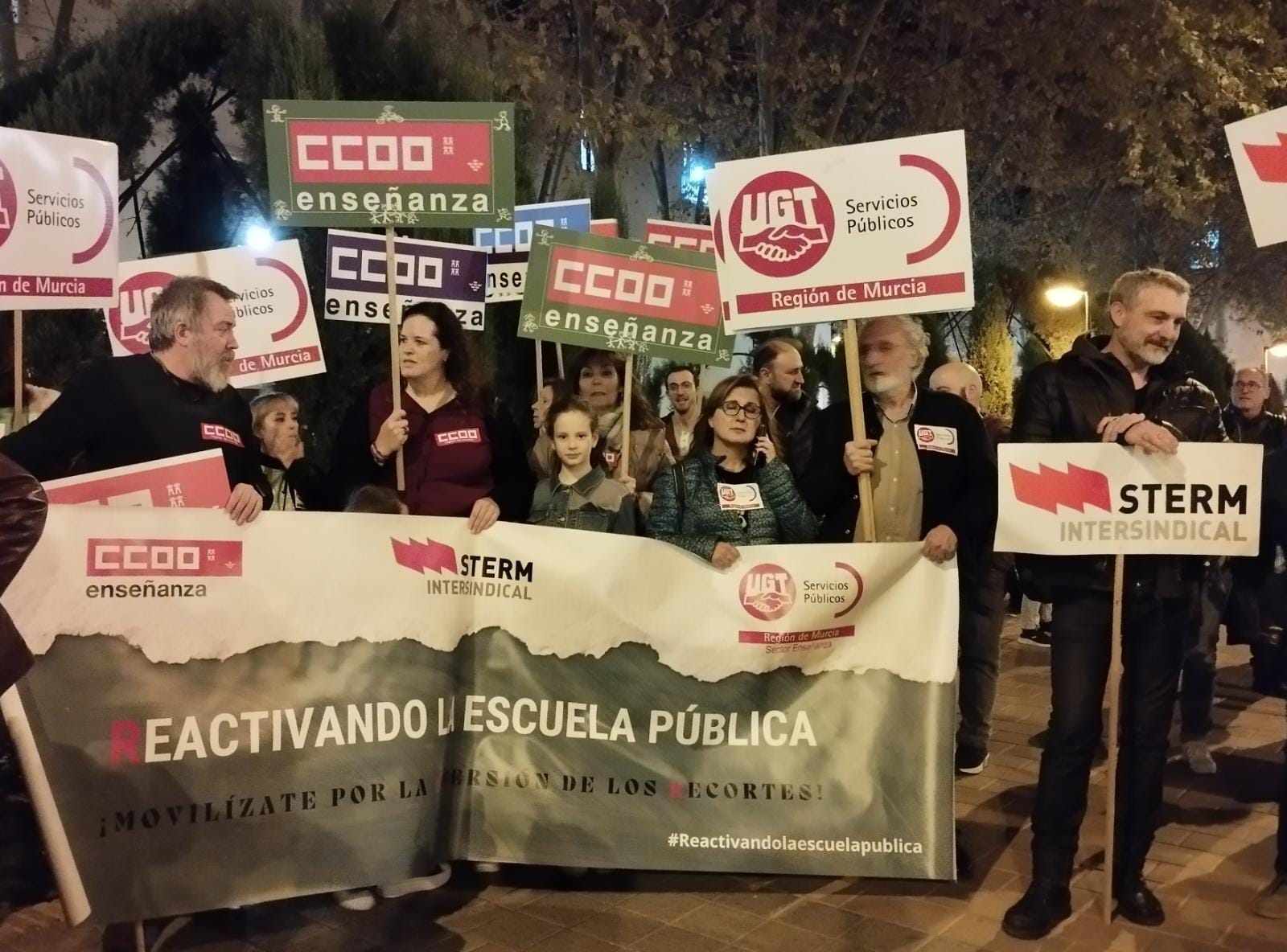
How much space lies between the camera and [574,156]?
13188 mm

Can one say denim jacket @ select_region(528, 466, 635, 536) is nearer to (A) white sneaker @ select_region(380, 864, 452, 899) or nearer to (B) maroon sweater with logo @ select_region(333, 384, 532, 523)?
(B) maroon sweater with logo @ select_region(333, 384, 532, 523)

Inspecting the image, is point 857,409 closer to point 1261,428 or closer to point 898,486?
point 898,486

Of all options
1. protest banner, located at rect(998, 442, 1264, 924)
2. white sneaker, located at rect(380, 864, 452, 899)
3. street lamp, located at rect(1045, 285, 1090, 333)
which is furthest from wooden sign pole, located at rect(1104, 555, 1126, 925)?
street lamp, located at rect(1045, 285, 1090, 333)

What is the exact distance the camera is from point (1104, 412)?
368 cm

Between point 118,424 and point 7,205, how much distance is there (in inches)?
50.1

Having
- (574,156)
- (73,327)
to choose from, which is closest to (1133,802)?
(73,327)

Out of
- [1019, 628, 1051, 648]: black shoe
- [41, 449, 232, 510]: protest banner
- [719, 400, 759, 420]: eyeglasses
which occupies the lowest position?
[1019, 628, 1051, 648]: black shoe

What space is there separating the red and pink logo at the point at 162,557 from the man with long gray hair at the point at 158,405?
0.70 feet

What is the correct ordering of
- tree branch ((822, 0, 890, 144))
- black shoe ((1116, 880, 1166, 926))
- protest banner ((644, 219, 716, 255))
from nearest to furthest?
black shoe ((1116, 880, 1166, 926)) < protest banner ((644, 219, 716, 255)) < tree branch ((822, 0, 890, 144))

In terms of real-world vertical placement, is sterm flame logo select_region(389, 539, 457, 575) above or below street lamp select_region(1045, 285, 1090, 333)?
below

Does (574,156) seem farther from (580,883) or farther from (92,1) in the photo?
(580,883)

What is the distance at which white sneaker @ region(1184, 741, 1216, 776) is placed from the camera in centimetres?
523

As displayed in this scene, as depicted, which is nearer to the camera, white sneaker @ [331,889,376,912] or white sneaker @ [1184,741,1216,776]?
white sneaker @ [331,889,376,912]

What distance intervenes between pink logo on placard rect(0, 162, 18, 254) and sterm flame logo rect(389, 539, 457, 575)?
6.84 ft
